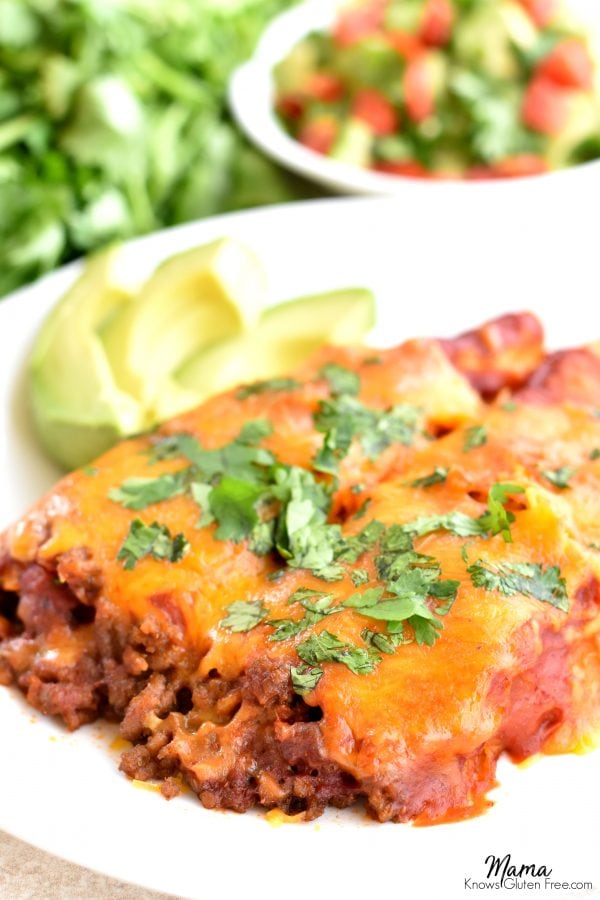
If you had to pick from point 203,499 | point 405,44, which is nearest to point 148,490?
point 203,499

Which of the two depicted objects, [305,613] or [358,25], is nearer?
[305,613]

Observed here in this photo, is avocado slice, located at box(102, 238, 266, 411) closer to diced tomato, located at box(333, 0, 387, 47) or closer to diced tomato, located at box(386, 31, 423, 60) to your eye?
diced tomato, located at box(386, 31, 423, 60)

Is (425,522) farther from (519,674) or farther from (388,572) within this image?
(519,674)

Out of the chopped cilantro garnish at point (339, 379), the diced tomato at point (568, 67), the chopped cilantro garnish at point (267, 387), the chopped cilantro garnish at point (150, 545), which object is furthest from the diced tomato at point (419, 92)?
the chopped cilantro garnish at point (150, 545)

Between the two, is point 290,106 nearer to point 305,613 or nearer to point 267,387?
point 267,387

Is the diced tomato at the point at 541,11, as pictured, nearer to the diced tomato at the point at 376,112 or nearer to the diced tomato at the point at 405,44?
the diced tomato at the point at 405,44

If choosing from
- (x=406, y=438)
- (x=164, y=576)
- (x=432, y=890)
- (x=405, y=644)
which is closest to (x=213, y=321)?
(x=406, y=438)
